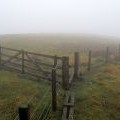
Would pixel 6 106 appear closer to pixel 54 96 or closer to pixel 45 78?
pixel 54 96

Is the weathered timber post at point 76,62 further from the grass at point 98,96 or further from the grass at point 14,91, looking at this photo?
the grass at point 14,91

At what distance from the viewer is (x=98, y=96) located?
17375 mm

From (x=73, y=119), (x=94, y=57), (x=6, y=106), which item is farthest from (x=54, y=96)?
(x=94, y=57)

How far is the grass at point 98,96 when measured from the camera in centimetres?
1461

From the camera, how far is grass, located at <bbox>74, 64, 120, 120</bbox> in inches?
575

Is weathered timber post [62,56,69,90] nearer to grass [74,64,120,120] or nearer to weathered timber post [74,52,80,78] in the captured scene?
grass [74,64,120,120]

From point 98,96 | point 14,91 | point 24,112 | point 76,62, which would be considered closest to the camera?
point 24,112

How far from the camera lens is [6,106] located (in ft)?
49.2

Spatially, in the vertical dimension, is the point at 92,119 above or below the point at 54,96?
below

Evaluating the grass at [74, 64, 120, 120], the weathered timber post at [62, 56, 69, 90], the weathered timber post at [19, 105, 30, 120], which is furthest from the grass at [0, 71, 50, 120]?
the weathered timber post at [19, 105, 30, 120]

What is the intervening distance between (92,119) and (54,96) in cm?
242

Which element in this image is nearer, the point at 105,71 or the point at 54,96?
the point at 54,96

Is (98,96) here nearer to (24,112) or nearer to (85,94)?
(85,94)

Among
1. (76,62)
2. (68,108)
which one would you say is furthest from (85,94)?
(76,62)
